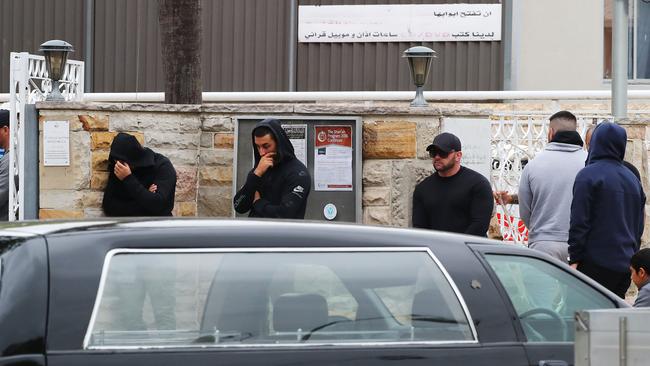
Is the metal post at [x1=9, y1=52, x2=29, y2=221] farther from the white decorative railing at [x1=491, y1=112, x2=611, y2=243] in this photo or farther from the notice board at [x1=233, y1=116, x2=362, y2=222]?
the white decorative railing at [x1=491, y1=112, x2=611, y2=243]

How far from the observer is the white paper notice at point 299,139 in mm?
9461

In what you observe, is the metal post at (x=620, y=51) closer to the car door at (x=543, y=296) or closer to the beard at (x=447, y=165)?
the beard at (x=447, y=165)

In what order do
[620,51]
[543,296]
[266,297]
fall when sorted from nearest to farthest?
1. [266,297]
2. [543,296]
3. [620,51]

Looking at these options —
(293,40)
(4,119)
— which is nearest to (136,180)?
(4,119)

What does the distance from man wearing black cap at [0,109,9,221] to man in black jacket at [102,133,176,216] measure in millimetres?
1169

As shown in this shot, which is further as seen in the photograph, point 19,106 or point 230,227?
point 19,106

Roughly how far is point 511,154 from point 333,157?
2.07 m

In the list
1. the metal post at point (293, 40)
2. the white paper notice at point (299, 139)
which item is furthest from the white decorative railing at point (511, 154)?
the metal post at point (293, 40)

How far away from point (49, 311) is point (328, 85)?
12.4 meters

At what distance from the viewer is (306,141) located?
948 cm

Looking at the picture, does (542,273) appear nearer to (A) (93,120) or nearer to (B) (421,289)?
(B) (421,289)

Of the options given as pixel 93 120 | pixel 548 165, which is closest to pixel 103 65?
pixel 93 120

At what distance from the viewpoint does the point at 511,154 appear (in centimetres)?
1090

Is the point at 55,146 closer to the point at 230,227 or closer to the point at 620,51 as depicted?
the point at 620,51
